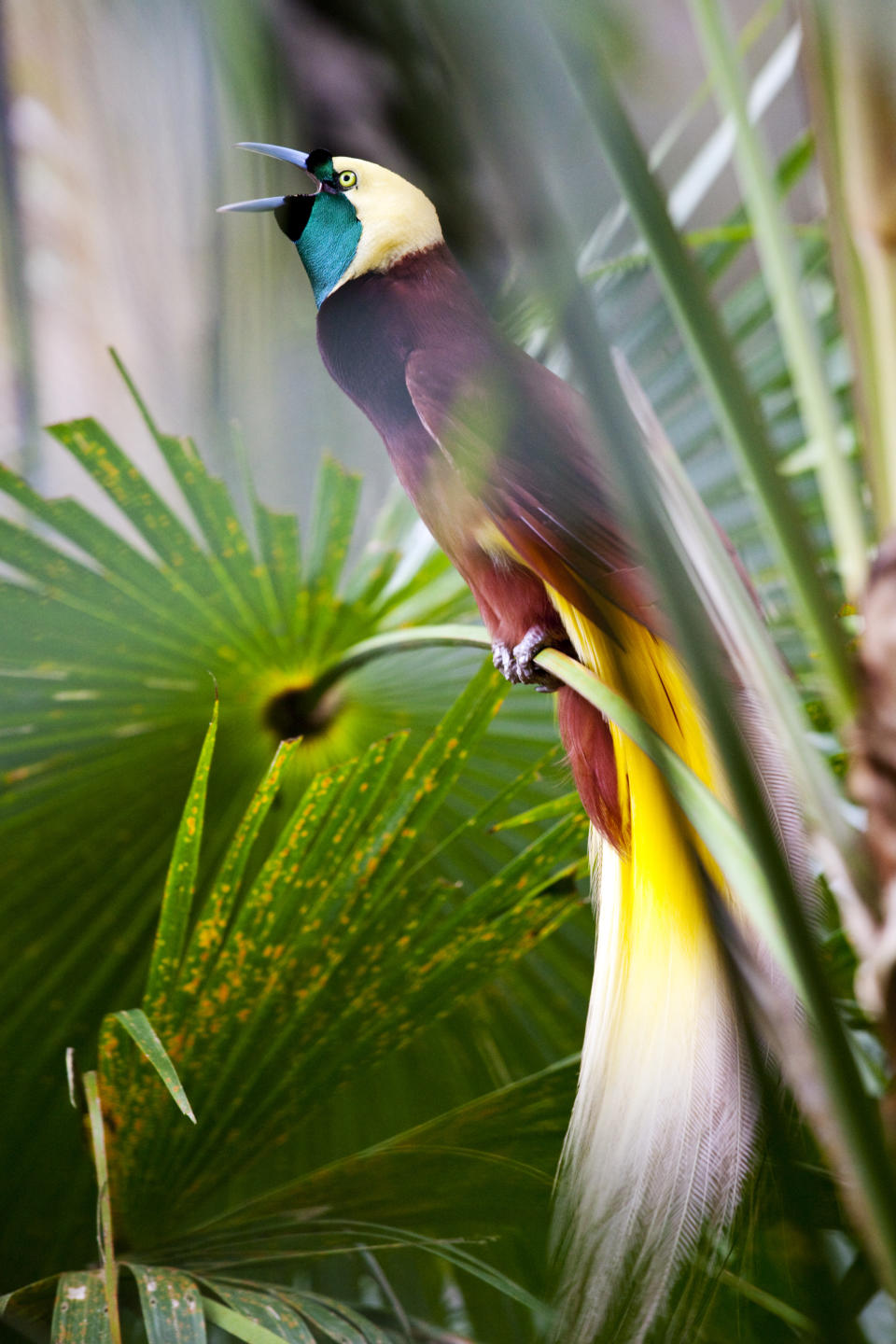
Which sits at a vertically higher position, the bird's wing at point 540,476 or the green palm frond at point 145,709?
the bird's wing at point 540,476

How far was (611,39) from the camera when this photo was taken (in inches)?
12.3

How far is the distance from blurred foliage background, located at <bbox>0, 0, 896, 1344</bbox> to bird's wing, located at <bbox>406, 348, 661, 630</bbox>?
0.07 metres

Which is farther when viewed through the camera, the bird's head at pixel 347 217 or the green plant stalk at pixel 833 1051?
the bird's head at pixel 347 217

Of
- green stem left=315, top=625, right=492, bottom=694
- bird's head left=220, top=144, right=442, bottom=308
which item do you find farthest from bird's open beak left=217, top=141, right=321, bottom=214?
green stem left=315, top=625, right=492, bottom=694

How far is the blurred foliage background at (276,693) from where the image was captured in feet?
1.88

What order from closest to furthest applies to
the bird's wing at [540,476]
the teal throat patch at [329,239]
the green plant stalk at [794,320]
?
the green plant stalk at [794,320] → the bird's wing at [540,476] → the teal throat patch at [329,239]

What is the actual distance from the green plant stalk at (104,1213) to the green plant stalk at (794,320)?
18.0 inches

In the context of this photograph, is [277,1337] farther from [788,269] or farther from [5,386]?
[5,386]

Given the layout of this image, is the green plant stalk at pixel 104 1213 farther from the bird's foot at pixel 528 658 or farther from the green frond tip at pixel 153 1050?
the bird's foot at pixel 528 658

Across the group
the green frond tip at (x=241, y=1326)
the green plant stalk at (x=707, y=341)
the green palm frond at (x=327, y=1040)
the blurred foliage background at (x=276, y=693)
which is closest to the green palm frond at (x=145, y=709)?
the blurred foliage background at (x=276, y=693)

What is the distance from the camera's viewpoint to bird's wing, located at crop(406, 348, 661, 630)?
549 mm

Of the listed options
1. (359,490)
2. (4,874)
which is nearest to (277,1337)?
(4,874)

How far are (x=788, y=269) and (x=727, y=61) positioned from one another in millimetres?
85

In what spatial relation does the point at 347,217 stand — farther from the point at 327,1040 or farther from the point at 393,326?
the point at 327,1040
